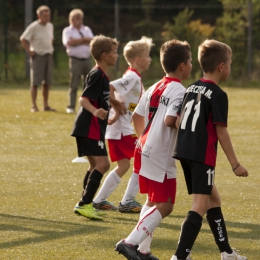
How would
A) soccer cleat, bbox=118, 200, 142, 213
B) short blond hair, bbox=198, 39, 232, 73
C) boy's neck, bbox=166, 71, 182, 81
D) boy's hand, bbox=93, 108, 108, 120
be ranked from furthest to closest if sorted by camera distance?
soccer cleat, bbox=118, 200, 142, 213
boy's hand, bbox=93, 108, 108, 120
boy's neck, bbox=166, 71, 182, 81
short blond hair, bbox=198, 39, 232, 73

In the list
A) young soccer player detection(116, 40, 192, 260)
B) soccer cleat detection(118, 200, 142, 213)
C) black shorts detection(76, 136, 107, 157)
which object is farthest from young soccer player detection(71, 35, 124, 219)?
young soccer player detection(116, 40, 192, 260)

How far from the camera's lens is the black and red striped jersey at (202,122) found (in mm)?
4836

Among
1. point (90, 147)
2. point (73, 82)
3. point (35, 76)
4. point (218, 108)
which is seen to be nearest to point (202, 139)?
point (218, 108)

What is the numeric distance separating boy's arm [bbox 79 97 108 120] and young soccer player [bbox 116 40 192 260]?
3.16ft

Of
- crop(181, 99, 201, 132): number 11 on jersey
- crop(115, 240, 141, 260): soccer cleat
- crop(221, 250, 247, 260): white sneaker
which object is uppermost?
crop(181, 99, 201, 132): number 11 on jersey

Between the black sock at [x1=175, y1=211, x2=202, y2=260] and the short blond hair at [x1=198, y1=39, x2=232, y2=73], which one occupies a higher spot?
the short blond hair at [x1=198, y1=39, x2=232, y2=73]

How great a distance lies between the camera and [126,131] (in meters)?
7.22

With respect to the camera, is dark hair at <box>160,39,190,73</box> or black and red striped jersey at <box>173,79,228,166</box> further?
dark hair at <box>160,39,190,73</box>

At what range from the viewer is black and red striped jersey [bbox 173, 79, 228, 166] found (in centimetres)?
484

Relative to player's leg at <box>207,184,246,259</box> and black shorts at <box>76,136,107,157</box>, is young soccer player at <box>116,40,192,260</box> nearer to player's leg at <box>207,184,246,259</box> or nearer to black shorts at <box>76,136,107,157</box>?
player's leg at <box>207,184,246,259</box>

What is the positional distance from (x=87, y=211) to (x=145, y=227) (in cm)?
153

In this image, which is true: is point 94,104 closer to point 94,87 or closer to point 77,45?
point 94,87

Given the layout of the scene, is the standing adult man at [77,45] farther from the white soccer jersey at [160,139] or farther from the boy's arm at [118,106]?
the white soccer jersey at [160,139]

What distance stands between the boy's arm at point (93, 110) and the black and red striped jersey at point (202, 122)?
1.45 metres
